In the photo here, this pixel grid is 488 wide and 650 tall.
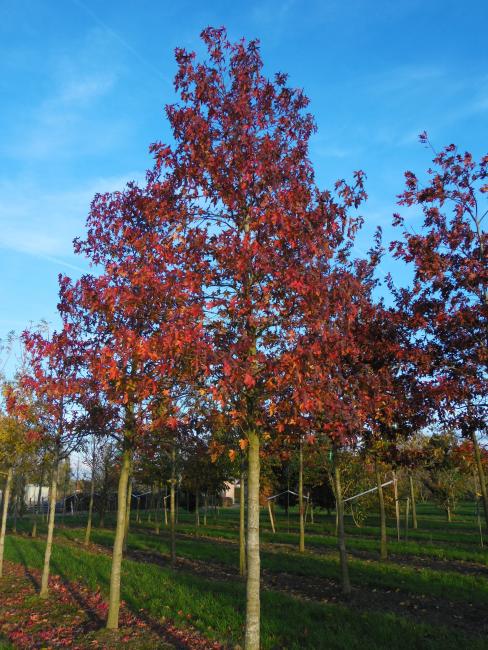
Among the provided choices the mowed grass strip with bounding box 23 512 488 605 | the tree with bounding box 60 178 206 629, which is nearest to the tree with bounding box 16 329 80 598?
the tree with bounding box 60 178 206 629

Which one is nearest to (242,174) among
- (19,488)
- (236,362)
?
(236,362)

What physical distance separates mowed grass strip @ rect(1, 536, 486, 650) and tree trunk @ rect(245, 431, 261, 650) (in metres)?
1.18

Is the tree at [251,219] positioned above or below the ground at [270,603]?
above

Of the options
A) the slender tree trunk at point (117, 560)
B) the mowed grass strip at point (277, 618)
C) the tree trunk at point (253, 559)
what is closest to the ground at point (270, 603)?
the mowed grass strip at point (277, 618)

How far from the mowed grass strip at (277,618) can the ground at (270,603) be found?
2cm

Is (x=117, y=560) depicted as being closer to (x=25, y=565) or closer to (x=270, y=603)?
(x=270, y=603)

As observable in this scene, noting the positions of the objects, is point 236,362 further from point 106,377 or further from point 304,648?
point 304,648

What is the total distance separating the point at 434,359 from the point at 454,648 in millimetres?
3765

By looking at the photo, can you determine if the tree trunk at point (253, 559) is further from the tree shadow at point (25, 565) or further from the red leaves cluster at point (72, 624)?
the tree shadow at point (25, 565)

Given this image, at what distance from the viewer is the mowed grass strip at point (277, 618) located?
264 inches

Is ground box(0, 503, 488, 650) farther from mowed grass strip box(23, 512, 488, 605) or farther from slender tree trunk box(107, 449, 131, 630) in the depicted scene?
slender tree trunk box(107, 449, 131, 630)

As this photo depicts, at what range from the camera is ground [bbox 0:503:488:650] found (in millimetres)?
7121

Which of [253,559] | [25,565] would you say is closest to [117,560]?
[253,559]

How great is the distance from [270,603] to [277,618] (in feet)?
3.65
